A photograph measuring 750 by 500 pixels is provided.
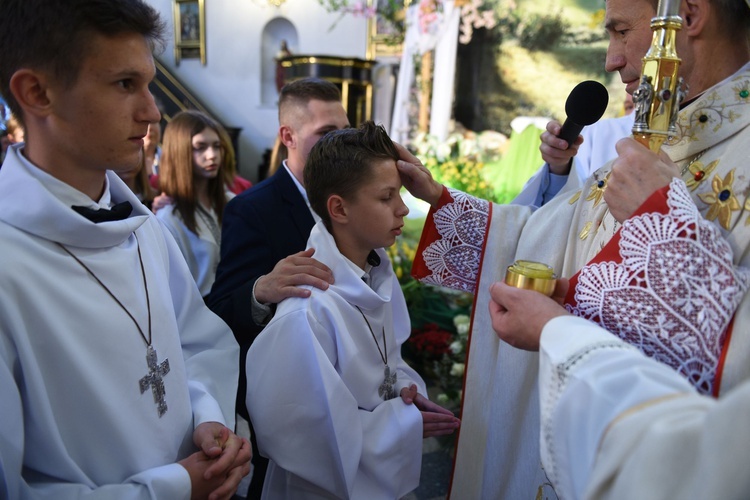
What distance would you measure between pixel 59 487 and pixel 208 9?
1281 centimetres

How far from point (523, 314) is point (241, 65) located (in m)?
12.3

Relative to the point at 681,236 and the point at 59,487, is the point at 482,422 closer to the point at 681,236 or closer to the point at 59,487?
the point at 681,236

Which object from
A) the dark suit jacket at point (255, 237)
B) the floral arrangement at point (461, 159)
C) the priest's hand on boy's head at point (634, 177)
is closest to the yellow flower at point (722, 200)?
the priest's hand on boy's head at point (634, 177)

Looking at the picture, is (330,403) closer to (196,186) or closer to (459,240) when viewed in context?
(459,240)

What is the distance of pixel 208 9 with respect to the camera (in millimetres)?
12062

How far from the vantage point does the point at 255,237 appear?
6.63ft

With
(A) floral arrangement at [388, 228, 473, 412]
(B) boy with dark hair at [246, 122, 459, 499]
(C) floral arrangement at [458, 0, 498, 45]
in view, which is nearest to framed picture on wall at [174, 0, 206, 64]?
(C) floral arrangement at [458, 0, 498, 45]

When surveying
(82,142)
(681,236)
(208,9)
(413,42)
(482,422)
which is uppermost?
(208,9)

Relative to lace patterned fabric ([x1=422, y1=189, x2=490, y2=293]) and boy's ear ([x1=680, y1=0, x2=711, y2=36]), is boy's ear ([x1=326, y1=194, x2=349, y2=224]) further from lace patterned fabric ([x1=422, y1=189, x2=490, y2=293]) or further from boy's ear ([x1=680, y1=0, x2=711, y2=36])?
boy's ear ([x1=680, y1=0, x2=711, y2=36])

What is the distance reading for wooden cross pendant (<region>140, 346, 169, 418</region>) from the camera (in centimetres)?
118

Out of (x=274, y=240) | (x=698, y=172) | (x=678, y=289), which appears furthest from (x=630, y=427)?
(x=274, y=240)

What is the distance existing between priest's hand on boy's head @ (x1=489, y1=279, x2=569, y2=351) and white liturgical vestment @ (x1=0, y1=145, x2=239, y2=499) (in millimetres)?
737

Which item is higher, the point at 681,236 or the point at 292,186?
the point at 681,236

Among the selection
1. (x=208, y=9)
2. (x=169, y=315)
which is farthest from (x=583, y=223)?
(x=208, y=9)
